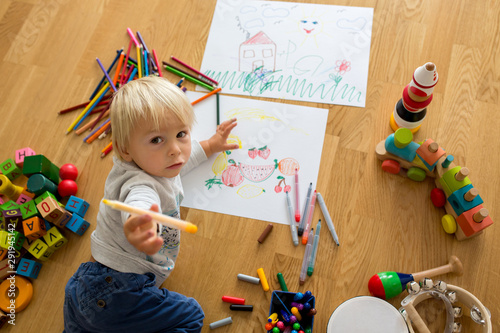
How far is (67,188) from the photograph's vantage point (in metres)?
1.05

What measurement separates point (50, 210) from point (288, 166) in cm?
58

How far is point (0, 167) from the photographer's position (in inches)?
A: 43.0

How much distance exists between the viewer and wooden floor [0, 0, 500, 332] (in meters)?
0.95

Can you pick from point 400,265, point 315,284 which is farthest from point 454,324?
point 315,284

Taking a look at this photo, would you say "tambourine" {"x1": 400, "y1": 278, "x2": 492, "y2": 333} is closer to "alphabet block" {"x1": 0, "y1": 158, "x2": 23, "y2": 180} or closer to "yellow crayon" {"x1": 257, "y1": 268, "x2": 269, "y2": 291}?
"yellow crayon" {"x1": 257, "y1": 268, "x2": 269, "y2": 291}

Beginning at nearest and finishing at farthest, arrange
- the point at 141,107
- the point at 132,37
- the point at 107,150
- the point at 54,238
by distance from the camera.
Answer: the point at 141,107
the point at 54,238
the point at 107,150
the point at 132,37

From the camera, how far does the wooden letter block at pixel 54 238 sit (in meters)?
0.99

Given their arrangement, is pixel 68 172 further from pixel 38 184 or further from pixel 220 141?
pixel 220 141

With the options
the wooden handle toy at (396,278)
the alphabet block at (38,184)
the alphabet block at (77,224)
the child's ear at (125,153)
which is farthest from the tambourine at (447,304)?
the alphabet block at (38,184)

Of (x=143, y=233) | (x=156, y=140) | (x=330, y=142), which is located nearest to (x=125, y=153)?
(x=156, y=140)

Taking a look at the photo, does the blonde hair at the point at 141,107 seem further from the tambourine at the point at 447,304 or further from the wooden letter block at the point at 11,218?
the tambourine at the point at 447,304

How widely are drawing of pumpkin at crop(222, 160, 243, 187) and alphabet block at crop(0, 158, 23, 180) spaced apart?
1.79ft

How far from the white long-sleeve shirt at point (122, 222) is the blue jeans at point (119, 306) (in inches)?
0.9

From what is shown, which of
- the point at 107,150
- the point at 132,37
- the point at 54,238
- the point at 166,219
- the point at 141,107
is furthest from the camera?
the point at 132,37
